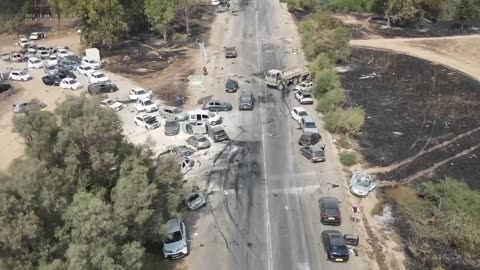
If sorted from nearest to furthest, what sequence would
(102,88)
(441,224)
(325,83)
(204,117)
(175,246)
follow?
(175,246) < (441,224) < (204,117) < (325,83) < (102,88)

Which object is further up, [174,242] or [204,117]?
[204,117]

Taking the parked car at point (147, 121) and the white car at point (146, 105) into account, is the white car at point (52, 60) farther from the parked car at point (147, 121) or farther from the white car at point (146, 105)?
the parked car at point (147, 121)

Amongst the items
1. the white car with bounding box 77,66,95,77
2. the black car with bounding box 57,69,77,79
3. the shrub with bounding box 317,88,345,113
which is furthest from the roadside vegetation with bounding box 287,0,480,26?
the black car with bounding box 57,69,77,79

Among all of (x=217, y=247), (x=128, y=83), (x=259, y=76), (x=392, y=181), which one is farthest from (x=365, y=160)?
(x=128, y=83)

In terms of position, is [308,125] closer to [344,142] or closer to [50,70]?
[344,142]

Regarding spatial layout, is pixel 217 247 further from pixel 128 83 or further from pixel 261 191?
pixel 128 83

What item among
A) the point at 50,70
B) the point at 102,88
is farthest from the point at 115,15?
the point at 102,88

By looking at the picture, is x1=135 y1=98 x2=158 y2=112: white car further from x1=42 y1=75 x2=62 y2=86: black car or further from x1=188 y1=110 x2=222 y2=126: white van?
x1=42 y1=75 x2=62 y2=86: black car
